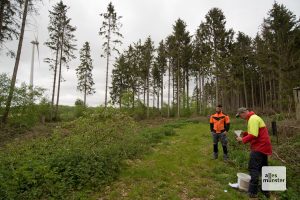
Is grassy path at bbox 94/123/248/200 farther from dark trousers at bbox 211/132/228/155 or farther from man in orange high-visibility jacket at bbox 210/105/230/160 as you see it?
man in orange high-visibility jacket at bbox 210/105/230/160

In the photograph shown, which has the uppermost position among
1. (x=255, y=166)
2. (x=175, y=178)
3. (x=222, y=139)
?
(x=222, y=139)


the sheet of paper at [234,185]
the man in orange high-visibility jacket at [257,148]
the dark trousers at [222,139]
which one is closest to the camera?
the man in orange high-visibility jacket at [257,148]

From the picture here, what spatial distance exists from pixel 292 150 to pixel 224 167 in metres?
3.08

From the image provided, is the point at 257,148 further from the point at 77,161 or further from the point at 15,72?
the point at 15,72

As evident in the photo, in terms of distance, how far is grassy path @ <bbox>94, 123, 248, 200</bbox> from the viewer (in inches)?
258

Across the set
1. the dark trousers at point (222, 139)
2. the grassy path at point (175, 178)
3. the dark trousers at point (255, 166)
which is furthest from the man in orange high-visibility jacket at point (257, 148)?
the dark trousers at point (222, 139)

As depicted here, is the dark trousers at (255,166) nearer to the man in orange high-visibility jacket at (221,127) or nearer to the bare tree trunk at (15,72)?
the man in orange high-visibility jacket at (221,127)

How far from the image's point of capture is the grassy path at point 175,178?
6559mm

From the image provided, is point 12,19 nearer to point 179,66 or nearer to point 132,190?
point 132,190

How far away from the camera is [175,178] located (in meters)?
7.89

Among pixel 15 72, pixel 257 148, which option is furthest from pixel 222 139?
pixel 15 72

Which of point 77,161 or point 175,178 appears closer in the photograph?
point 77,161

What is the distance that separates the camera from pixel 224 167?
346 inches

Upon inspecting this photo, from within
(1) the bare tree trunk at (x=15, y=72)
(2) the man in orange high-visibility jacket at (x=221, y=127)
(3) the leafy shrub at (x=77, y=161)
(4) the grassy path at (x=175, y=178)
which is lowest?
(4) the grassy path at (x=175, y=178)
